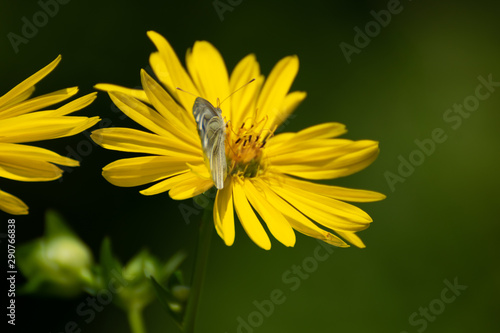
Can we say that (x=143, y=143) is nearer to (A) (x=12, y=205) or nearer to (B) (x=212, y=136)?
(B) (x=212, y=136)

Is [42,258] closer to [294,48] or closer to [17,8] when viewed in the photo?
[17,8]

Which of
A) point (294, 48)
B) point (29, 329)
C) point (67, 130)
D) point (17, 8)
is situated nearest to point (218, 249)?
point (29, 329)
